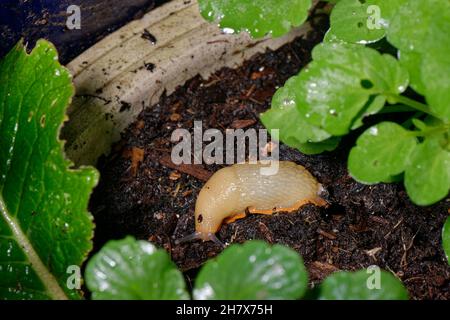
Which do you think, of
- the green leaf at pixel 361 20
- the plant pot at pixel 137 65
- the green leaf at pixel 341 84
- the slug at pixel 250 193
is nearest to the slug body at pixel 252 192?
the slug at pixel 250 193

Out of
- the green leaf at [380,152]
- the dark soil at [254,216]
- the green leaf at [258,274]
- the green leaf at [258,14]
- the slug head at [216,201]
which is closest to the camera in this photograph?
the green leaf at [258,274]

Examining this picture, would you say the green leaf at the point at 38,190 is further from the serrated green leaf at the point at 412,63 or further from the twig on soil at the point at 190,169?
the serrated green leaf at the point at 412,63

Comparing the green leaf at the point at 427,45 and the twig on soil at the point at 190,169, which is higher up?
the green leaf at the point at 427,45

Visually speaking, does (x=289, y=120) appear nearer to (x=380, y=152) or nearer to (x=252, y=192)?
(x=380, y=152)

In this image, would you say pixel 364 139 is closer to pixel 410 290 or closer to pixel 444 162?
pixel 444 162

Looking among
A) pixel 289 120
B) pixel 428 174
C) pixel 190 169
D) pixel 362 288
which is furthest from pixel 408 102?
pixel 190 169

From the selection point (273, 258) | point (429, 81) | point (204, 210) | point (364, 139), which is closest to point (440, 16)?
point (429, 81)

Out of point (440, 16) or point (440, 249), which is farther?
point (440, 249)
